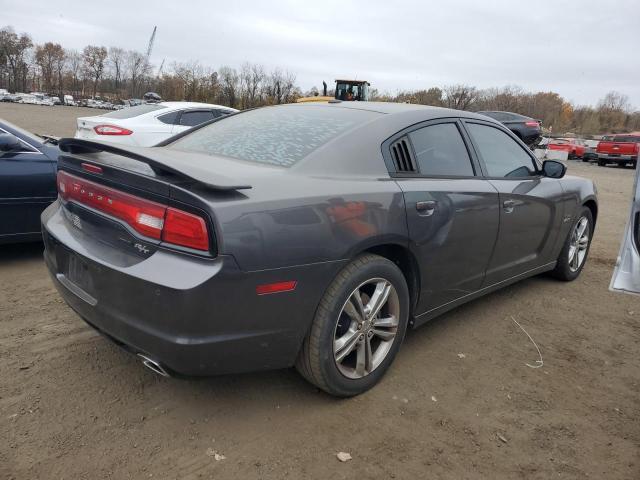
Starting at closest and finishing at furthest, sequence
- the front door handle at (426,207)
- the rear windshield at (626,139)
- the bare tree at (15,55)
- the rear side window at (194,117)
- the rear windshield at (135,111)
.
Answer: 1. the front door handle at (426,207)
2. the rear windshield at (135,111)
3. the rear side window at (194,117)
4. the rear windshield at (626,139)
5. the bare tree at (15,55)

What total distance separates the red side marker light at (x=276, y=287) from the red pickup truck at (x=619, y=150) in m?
25.2

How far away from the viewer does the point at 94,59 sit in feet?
317

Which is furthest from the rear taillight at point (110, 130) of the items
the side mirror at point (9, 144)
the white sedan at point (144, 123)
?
the side mirror at point (9, 144)

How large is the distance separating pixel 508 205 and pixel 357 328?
155 centimetres

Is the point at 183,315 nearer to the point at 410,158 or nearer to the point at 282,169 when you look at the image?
the point at 282,169

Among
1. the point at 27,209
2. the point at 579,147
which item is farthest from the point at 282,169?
the point at 579,147

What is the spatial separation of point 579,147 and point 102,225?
97.7 ft

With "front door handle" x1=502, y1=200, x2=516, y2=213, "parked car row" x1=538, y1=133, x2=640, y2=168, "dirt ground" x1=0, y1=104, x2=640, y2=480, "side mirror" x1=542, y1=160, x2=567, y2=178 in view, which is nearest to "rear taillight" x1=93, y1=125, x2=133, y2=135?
"dirt ground" x1=0, y1=104, x2=640, y2=480

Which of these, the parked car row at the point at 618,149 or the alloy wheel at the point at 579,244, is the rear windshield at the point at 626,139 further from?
the alloy wheel at the point at 579,244

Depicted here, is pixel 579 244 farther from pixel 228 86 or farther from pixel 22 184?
pixel 228 86

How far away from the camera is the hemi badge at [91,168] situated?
2.34 m

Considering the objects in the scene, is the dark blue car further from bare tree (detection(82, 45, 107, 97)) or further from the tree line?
bare tree (detection(82, 45, 107, 97))

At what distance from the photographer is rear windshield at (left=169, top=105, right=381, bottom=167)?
2.62 m

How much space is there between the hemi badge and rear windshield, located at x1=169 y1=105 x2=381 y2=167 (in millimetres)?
647
